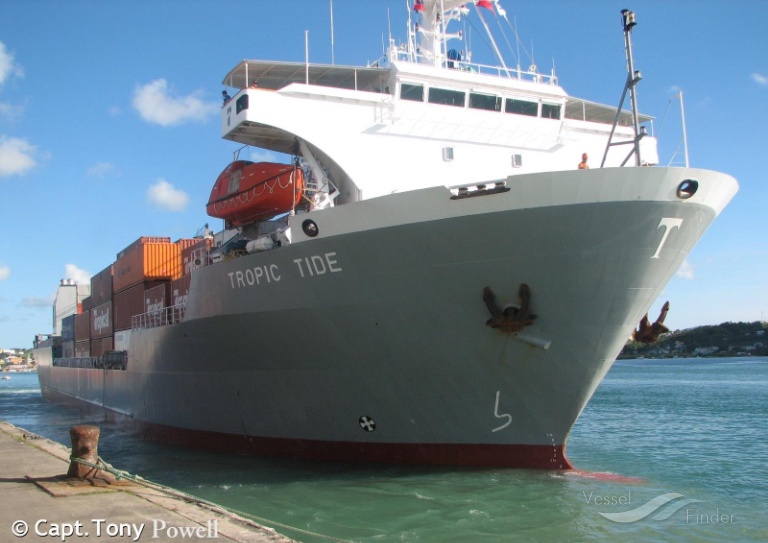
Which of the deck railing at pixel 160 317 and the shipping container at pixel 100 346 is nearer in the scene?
the deck railing at pixel 160 317

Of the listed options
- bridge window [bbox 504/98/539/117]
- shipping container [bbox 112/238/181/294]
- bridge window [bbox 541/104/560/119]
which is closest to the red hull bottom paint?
bridge window [bbox 504/98/539/117]

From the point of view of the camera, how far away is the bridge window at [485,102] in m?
13.4

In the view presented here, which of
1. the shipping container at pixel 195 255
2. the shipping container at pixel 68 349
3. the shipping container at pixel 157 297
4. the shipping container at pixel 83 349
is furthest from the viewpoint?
the shipping container at pixel 68 349

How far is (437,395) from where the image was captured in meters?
10.2

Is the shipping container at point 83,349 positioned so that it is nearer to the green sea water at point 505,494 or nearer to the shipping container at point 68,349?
the shipping container at point 68,349

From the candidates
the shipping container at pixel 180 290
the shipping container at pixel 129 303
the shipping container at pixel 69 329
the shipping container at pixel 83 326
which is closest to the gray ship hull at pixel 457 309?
the shipping container at pixel 180 290

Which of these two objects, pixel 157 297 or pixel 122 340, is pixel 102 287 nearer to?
pixel 122 340

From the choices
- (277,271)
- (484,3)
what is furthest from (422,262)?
(484,3)

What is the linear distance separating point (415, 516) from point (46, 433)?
57.5 ft

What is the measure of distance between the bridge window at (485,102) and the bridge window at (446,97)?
213 mm

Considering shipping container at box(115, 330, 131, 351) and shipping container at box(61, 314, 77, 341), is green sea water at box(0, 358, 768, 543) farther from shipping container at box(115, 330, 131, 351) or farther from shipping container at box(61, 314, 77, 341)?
shipping container at box(61, 314, 77, 341)

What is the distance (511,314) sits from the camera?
30.8 ft

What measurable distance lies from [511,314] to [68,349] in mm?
30662

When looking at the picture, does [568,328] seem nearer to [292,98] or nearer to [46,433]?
[292,98]
